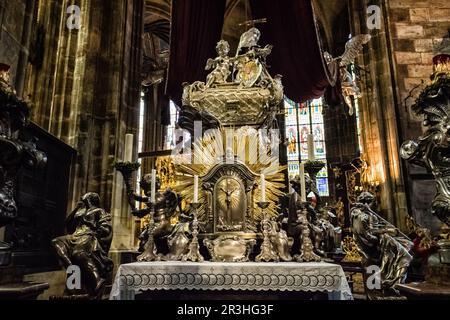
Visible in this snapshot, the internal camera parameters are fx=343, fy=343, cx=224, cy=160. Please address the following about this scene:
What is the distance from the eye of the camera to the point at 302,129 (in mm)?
14422

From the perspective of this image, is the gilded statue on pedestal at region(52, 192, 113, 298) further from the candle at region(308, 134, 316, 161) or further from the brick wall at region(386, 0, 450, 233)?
the brick wall at region(386, 0, 450, 233)

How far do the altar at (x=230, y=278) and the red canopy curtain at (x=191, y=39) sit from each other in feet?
12.2

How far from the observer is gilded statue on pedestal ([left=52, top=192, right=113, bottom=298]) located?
3.31 metres

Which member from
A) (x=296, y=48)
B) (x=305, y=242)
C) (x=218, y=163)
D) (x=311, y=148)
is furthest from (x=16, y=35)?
(x=296, y=48)

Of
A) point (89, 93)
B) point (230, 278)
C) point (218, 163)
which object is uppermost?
point (89, 93)

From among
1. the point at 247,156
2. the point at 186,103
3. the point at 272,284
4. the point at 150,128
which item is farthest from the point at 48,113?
the point at 150,128

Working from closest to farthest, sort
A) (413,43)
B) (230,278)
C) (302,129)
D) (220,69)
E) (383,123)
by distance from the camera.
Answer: (230,278), (220,69), (383,123), (413,43), (302,129)

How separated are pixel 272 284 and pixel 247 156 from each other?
191cm

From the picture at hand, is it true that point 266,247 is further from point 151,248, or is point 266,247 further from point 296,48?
point 296,48

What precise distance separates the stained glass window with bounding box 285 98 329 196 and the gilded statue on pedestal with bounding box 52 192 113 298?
Answer: 1083 cm

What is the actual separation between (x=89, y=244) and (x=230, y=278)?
160cm

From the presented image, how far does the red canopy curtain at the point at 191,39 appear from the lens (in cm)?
589

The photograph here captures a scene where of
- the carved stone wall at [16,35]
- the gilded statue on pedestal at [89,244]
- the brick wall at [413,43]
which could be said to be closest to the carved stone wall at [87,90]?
the carved stone wall at [16,35]

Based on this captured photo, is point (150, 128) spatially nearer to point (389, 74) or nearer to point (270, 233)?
point (389, 74)
